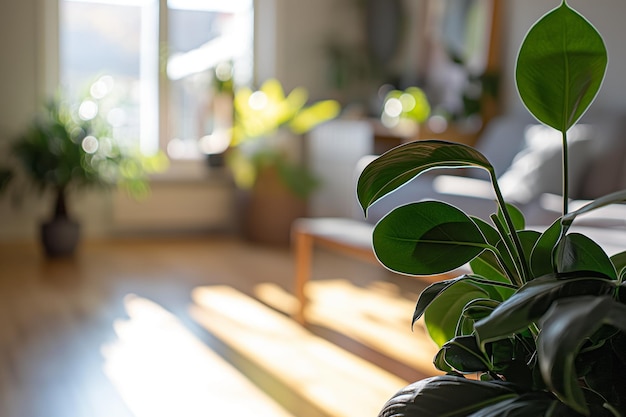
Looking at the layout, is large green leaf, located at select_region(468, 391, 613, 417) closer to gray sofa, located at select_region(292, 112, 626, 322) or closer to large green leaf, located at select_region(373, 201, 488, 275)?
large green leaf, located at select_region(373, 201, 488, 275)

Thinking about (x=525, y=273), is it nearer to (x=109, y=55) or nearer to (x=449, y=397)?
(x=449, y=397)

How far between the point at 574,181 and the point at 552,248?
9.50 feet

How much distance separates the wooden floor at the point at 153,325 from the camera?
2.33 meters

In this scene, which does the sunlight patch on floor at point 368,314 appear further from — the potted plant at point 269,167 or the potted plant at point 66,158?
the potted plant at point 66,158

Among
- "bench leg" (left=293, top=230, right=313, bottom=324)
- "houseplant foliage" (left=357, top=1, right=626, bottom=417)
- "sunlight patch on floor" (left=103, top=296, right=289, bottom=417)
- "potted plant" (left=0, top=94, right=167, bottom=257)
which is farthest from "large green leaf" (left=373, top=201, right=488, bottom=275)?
"potted plant" (left=0, top=94, right=167, bottom=257)

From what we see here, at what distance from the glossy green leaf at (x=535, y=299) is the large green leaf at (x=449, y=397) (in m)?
0.10

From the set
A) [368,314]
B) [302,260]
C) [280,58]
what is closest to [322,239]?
[302,260]

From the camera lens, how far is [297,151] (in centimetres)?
588

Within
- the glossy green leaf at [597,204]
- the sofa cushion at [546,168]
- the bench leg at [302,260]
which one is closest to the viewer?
the glossy green leaf at [597,204]

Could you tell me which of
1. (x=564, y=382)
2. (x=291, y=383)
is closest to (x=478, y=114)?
(x=291, y=383)

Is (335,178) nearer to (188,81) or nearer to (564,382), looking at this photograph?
(188,81)

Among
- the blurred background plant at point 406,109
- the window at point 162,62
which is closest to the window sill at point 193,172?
the window at point 162,62

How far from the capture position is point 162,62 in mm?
5691

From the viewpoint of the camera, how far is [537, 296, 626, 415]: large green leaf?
716mm
